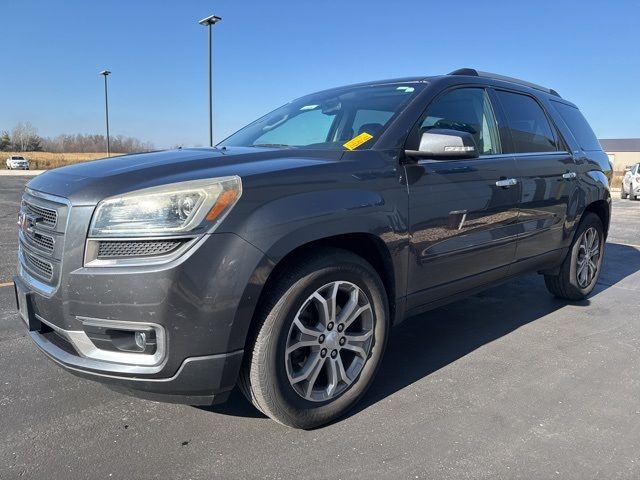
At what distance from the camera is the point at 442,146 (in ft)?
9.39

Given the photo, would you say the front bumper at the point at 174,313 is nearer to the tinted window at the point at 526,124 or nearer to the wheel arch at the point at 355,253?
the wheel arch at the point at 355,253

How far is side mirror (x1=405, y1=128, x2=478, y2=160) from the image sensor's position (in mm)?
2867

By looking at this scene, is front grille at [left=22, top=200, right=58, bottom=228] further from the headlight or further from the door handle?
the door handle

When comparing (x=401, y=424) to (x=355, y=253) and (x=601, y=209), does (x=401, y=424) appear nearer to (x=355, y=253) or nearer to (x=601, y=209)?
(x=355, y=253)

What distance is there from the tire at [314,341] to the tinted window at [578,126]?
309 cm

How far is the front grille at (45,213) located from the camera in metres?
2.32

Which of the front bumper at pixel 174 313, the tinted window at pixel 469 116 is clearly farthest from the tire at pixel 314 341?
the tinted window at pixel 469 116

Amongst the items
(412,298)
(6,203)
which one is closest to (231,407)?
(412,298)

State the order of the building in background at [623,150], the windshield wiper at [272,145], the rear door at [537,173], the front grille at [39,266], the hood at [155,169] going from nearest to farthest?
1. the hood at [155,169]
2. the front grille at [39,266]
3. the windshield wiper at [272,145]
4. the rear door at [537,173]
5. the building in background at [623,150]

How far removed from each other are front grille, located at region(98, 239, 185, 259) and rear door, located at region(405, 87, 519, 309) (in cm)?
137

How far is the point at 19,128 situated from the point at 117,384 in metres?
100

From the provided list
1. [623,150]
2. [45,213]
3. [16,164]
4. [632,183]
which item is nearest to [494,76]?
[45,213]

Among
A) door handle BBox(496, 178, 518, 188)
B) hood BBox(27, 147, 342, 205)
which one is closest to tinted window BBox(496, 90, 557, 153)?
door handle BBox(496, 178, 518, 188)

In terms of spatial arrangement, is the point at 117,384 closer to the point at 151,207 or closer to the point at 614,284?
the point at 151,207
